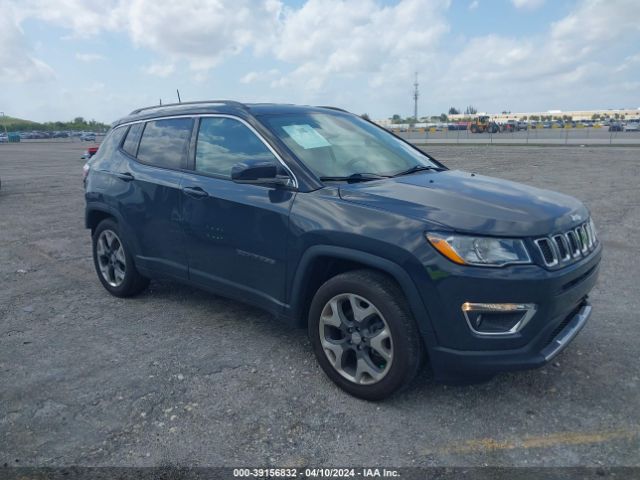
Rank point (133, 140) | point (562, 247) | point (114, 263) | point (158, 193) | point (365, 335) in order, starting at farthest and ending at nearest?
point (114, 263)
point (133, 140)
point (158, 193)
point (365, 335)
point (562, 247)

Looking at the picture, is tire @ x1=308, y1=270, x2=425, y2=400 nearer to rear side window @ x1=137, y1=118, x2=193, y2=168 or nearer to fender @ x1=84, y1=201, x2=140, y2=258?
rear side window @ x1=137, y1=118, x2=193, y2=168

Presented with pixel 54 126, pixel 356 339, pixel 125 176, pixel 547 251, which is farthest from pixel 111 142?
pixel 54 126

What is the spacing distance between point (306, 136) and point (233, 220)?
82 centimetres

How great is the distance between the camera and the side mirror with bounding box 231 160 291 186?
3.35 meters

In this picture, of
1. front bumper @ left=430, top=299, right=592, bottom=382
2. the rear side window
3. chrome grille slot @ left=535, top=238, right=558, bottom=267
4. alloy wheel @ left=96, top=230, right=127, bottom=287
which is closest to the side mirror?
the rear side window

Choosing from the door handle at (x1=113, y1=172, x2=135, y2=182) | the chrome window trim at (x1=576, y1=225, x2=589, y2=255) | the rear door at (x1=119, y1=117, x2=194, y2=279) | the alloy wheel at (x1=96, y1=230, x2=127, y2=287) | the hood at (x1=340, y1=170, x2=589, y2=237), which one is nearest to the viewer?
the hood at (x1=340, y1=170, x2=589, y2=237)

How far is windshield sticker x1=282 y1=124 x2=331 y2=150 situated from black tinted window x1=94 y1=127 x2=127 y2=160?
2.08 m

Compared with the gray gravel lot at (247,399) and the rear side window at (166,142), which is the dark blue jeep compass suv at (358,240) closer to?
the rear side window at (166,142)

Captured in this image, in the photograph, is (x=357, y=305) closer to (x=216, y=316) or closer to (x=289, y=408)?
(x=289, y=408)

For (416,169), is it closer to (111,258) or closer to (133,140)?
(133,140)

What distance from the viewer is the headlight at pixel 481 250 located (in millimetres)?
2758

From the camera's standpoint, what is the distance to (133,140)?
16.1ft

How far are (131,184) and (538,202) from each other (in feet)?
11.1

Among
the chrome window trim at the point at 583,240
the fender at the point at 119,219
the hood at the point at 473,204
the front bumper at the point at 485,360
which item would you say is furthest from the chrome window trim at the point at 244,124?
the chrome window trim at the point at 583,240
